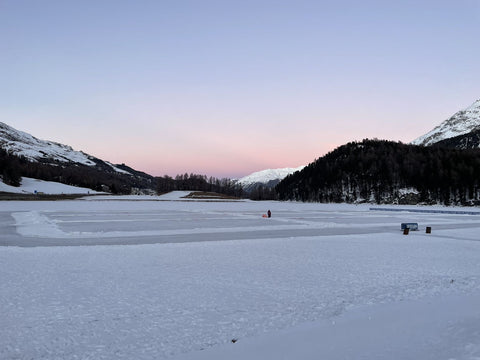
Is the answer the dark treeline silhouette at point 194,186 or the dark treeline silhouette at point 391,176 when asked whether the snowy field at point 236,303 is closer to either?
the dark treeline silhouette at point 391,176

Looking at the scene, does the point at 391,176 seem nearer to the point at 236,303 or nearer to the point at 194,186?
the point at 194,186

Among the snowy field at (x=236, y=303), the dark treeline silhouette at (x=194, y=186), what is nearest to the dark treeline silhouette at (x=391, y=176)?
the dark treeline silhouette at (x=194, y=186)


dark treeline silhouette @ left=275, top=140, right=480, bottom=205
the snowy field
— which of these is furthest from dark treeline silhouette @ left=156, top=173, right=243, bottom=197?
the snowy field

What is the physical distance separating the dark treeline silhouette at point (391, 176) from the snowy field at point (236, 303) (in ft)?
384

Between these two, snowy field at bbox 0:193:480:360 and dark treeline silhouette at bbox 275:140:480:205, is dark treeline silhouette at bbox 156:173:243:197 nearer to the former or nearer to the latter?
dark treeline silhouette at bbox 275:140:480:205

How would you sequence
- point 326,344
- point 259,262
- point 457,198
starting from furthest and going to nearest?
point 457,198 < point 259,262 < point 326,344

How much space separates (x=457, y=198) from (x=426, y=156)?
1727 inches

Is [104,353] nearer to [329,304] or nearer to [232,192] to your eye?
[329,304]

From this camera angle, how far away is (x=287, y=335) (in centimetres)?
663

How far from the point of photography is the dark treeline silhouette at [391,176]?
121188mm

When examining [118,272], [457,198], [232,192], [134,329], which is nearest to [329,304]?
[134,329]

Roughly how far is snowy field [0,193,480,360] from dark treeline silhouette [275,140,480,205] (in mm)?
117157

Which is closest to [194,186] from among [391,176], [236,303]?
[391,176]

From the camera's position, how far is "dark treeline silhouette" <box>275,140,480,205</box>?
121188mm
